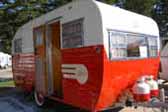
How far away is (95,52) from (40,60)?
3796 mm

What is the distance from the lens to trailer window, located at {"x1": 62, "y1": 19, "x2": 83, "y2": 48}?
8357 mm

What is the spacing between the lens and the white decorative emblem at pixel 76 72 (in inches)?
320

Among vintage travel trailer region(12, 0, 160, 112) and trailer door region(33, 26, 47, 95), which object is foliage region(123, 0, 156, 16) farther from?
vintage travel trailer region(12, 0, 160, 112)

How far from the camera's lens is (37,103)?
38.5 ft

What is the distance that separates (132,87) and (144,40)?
1.41 meters

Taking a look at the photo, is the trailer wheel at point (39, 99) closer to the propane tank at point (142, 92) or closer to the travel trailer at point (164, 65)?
the propane tank at point (142, 92)

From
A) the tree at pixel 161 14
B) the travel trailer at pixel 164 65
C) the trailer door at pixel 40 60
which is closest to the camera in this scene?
the trailer door at pixel 40 60

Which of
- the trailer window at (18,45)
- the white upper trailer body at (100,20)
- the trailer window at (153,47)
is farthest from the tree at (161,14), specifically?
the white upper trailer body at (100,20)

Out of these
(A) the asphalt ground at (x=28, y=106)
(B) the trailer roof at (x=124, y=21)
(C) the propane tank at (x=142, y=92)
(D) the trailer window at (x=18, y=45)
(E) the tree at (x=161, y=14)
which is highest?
(E) the tree at (x=161, y=14)

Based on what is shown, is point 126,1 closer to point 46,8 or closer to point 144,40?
point 46,8

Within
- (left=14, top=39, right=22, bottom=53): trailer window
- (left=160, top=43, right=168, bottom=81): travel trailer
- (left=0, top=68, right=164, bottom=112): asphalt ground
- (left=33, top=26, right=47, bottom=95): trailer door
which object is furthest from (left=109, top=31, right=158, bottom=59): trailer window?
(left=14, top=39, right=22, bottom=53): trailer window

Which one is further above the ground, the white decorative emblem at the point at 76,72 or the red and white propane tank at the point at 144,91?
the white decorative emblem at the point at 76,72

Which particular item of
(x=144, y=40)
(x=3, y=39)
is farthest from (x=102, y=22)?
(x=3, y=39)

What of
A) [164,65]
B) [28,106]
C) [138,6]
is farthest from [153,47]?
[138,6]
